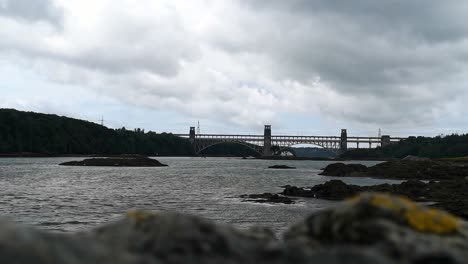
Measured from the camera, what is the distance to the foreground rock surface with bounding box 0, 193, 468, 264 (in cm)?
449

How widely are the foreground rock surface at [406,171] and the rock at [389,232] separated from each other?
7832 cm

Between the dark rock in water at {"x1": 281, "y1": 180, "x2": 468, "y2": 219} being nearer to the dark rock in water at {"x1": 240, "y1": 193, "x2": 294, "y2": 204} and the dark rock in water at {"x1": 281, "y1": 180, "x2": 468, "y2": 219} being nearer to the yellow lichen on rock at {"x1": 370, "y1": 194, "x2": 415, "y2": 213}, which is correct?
the dark rock in water at {"x1": 240, "y1": 193, "x2": 294, "y2": 204}

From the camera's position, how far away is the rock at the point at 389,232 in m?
4.66

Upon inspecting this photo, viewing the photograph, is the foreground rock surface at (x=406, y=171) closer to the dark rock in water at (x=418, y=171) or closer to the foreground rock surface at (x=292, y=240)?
the dark rock in water at (x=418, y=171)

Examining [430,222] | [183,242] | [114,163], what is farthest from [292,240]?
[114,163]

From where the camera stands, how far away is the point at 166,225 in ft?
16.8

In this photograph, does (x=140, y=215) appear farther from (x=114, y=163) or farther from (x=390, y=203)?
(x=114, y=163)

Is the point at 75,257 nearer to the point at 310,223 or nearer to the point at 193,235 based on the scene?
the point at 193,235

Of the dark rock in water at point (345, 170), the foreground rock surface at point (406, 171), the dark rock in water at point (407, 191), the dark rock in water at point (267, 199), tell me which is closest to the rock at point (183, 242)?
the dark rock in water at point (267, 199)

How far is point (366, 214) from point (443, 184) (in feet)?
170

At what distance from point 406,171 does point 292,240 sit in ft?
287

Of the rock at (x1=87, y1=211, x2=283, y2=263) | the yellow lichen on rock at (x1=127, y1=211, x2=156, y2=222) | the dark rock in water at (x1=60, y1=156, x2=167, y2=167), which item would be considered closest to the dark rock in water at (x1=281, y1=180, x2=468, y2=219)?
the rock at (x1=87, y1=211, x2=283, y2=263)

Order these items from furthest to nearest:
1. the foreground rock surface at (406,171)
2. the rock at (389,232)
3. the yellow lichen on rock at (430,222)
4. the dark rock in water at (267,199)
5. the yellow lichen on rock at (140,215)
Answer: the foreground rock surface at (406,171)
the dark rock in water at (267,199)
the yellow lichen on rock at (140,215)
the yellow lichen on rock at (430,222)
the rock at (389,232)

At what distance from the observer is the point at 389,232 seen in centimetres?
484
